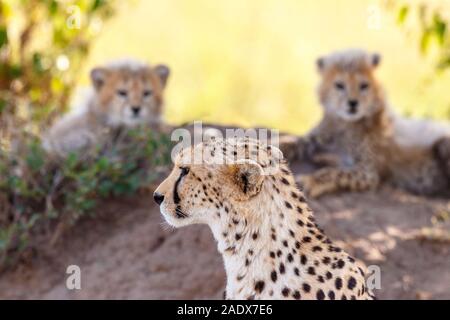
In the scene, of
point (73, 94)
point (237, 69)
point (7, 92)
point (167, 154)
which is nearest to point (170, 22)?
point (237, 69)

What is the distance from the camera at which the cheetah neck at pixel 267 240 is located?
10.1ft

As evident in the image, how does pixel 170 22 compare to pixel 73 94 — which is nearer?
pixel 73 94

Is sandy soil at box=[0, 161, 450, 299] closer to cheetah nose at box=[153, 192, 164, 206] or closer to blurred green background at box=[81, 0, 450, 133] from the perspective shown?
cheetah nose at box=[153, 192, 164, 206]

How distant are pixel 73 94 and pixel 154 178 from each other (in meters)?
2.24

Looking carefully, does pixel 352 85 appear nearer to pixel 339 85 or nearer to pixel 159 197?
pixel 339 85

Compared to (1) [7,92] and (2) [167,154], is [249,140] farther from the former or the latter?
(1) [7,92]

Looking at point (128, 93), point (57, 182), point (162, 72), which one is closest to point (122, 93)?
point (128, 93)

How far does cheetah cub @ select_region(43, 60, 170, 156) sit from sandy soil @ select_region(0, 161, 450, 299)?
1033 mm

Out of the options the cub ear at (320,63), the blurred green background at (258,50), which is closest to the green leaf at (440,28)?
the cub ear at (320,63)

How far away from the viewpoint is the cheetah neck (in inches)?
121

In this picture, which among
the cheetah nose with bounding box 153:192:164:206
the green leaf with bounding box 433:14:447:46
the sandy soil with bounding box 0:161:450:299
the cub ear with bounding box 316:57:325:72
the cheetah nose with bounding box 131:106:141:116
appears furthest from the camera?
the cub ear with bounding box 316:57:325:72

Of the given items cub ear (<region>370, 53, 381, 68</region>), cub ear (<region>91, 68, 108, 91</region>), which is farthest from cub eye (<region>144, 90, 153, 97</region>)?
cub ear (<region>370, 53, 381, 68</region>)

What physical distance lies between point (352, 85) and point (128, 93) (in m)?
1.35

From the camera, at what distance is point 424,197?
5855 millimetres
